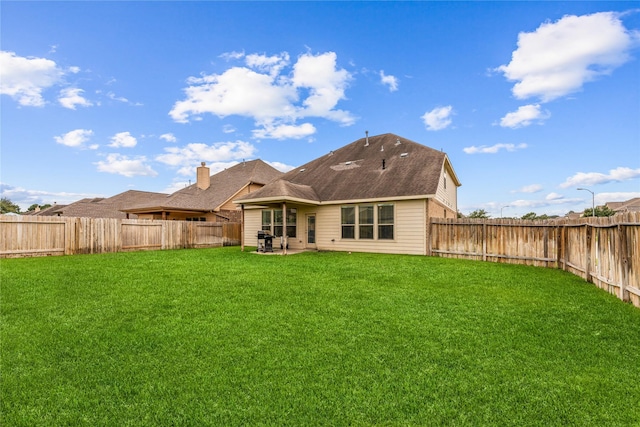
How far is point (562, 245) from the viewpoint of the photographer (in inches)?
391

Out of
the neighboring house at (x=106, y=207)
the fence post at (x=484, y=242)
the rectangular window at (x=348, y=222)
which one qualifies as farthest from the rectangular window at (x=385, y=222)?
the neighboring house at (x=106, y=207)

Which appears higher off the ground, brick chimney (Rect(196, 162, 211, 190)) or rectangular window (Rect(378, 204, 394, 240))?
brick chimney (Rect(196, 162, 211, 190))

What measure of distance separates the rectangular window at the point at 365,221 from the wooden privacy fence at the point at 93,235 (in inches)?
359

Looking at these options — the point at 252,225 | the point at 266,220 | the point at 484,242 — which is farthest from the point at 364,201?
the point at 252,225

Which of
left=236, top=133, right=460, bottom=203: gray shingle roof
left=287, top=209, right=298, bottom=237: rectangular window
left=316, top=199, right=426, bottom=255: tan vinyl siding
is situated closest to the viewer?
left=316, top=199, right=426, bottom=255: tan vinyl siding

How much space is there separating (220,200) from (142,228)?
966 centimetres

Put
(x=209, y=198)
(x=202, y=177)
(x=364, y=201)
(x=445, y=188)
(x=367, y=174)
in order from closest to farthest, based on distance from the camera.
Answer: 1. (x=364, y=201)
2. (x=367, y=174)
3. (x=445, y=188)
4. (x=209, y=198)
5. (x=202, y=177)

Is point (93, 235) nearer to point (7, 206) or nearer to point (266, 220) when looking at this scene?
point (266, 220)

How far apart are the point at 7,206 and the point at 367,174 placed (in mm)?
65627

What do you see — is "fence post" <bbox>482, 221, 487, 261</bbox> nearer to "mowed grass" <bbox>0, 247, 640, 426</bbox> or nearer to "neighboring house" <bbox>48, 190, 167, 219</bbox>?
"mowed grass" <bbox>0, 247, 640, 426</bbox>

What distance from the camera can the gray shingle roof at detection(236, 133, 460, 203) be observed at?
45.3ft

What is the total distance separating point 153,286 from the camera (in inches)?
267

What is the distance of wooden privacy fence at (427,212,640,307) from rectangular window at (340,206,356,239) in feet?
11.3

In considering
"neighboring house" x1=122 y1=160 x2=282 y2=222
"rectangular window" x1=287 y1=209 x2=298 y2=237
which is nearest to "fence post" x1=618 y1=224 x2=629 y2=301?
"rectangular window" x1=287 y1=209 x2=298 y2=237
